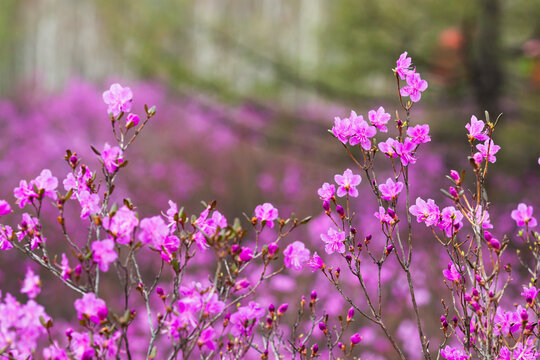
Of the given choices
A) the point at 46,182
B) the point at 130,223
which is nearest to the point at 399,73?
the point at 130,223

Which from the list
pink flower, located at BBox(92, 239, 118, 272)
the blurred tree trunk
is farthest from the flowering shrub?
the blurred tree trunk

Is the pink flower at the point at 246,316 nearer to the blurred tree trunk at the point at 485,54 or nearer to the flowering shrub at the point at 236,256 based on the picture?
the flowering shrub at the point at 236,256

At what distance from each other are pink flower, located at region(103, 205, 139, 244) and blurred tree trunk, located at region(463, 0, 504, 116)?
291 centimetres

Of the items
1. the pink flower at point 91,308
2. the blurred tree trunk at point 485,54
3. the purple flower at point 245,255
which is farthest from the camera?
the blurred tree trunk at point 485,54

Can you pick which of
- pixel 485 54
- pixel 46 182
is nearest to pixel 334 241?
pixel 46 182

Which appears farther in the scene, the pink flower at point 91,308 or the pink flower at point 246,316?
the pink flower at point 246,316

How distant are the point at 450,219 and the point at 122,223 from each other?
68cm

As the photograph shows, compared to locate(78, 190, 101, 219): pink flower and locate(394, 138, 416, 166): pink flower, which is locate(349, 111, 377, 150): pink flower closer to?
locate(394, 138, 416, 166): pink flower

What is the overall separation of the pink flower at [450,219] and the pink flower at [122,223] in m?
0.64

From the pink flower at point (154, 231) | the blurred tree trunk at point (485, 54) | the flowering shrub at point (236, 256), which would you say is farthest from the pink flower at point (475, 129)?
the blurred tree trunk at point (485, 54)

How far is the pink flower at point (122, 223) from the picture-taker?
3.14ft

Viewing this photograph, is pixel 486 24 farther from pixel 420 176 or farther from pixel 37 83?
pixel 37 83

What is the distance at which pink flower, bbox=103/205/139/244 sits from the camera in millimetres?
956

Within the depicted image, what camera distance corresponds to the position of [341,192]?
1.17m
